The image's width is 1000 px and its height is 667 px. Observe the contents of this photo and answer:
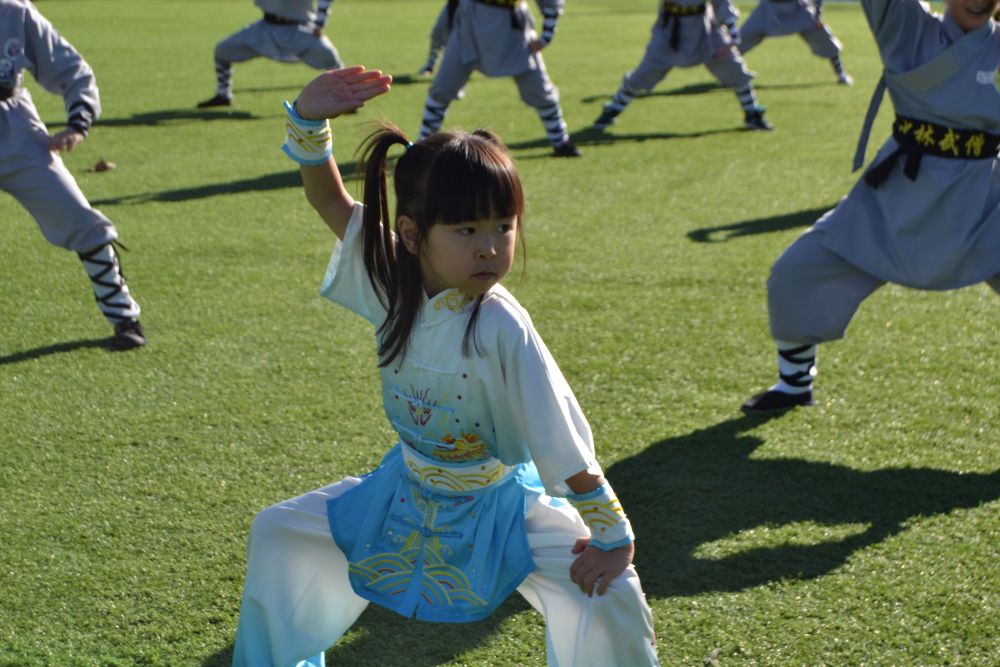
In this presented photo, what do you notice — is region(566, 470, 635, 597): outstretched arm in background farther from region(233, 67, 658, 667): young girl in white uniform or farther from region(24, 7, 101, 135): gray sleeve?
region(24, 7, 101, 135): gray sleeve

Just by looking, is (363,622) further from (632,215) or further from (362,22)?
(362,22)

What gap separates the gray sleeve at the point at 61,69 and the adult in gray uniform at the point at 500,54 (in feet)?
11.5

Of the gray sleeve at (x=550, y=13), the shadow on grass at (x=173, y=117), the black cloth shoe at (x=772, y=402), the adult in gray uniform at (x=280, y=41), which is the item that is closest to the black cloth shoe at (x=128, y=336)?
the black cloth shoe at (x=772, y=402)

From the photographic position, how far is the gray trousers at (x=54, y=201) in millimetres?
4359

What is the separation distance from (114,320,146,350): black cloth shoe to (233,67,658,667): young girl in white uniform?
229 centimetres

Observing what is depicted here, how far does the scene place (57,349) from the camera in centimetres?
455

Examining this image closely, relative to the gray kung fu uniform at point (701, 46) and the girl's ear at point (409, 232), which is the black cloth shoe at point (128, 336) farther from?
the gray kung fu uniform at point (701, 46)

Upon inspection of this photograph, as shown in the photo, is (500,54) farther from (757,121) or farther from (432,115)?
(757,121)

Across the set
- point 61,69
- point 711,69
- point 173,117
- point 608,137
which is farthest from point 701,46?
point 61,69

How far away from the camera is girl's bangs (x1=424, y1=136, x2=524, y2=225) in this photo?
2146 mm

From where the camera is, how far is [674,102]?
10383 mm

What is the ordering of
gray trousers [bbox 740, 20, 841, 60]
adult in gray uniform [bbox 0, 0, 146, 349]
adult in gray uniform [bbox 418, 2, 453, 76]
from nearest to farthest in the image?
1. adult in gray uniform [bbox 0, 0, 146, 349]
2. adult in gray uniform [bbox 418, 2, 453, 76]
3. gray trousers [bbox 740, 20, 841, 60]

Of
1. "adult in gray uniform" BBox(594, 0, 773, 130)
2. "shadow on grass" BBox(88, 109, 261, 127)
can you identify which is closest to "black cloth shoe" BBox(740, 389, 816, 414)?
"adult in gray uniform" BBox(594, 0, 773, 130)

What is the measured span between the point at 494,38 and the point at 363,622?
5616 millimetres
